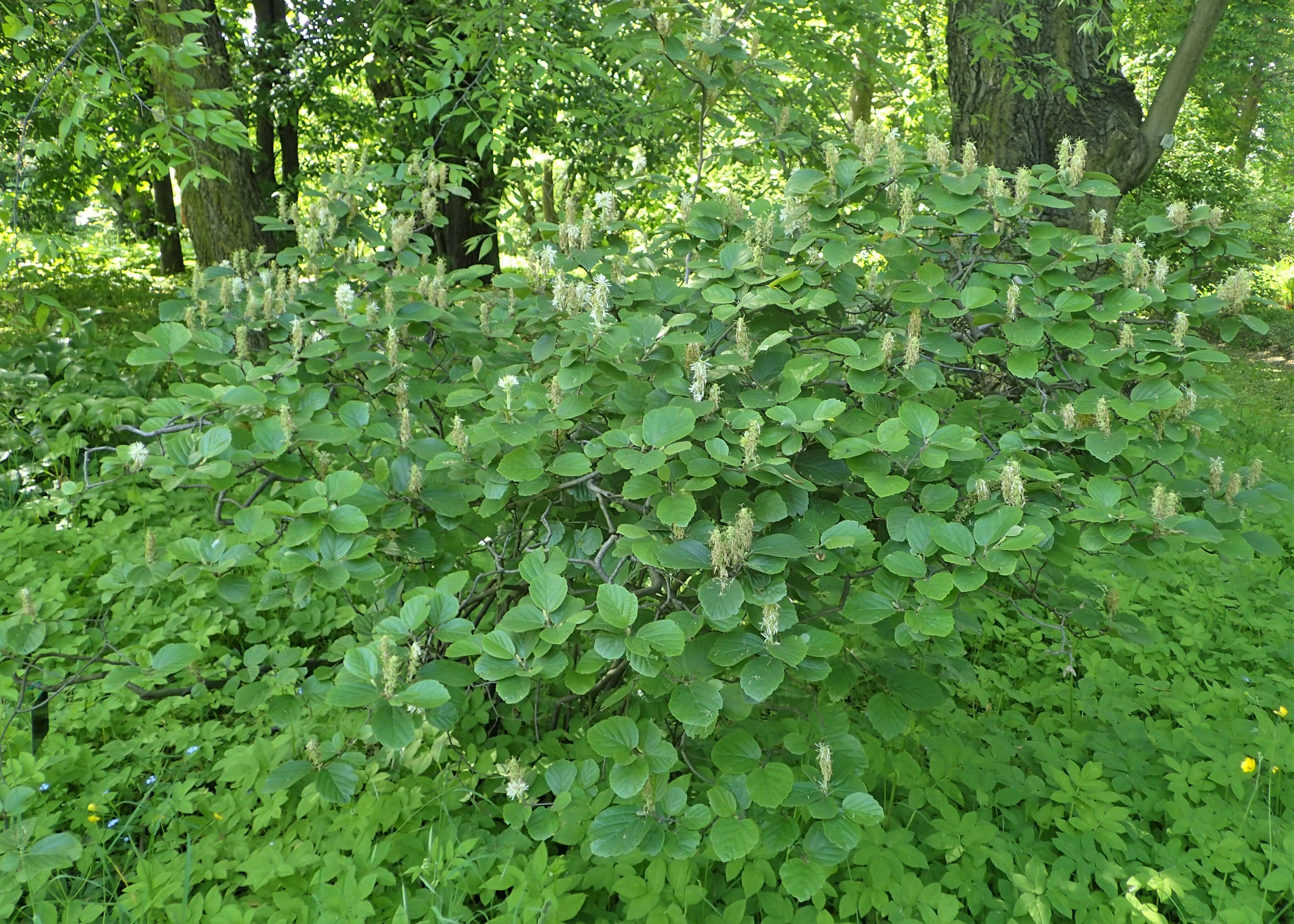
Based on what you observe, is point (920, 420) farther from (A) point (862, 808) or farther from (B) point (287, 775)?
(B) point (287, 775)

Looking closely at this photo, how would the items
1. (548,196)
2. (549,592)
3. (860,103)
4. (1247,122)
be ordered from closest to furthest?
1. (549,592)
2. (548,196)
3. (860,103)
4. (1247,122)

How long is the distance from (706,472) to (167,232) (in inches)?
430

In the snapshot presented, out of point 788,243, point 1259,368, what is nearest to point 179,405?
point 788,243

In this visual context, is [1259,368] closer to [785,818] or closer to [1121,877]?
[1121,877]

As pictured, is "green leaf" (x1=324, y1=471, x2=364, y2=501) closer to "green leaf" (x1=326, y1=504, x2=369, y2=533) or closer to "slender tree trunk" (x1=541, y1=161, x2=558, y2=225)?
"green leaf" (x1=326, y1=504, x2=369, y2=533)

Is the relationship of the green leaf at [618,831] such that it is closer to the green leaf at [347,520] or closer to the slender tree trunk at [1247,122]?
the green leaf at [347,520]

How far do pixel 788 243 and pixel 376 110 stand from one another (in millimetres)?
Answer: 6815

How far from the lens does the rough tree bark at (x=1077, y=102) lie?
5.31m

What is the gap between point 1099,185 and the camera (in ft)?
6.97

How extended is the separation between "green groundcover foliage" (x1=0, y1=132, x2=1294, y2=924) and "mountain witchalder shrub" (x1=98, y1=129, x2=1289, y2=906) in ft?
0.04

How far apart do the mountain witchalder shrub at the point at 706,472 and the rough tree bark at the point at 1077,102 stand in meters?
3.52

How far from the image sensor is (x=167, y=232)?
34.2 feet

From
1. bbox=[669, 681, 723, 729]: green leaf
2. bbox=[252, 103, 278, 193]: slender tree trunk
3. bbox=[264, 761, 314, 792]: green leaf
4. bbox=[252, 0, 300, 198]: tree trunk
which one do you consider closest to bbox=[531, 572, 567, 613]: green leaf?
bbox=[669, 681, 723, 729]: green leaf

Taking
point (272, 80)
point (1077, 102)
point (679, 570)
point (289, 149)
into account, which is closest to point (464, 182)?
point (272, 80)
